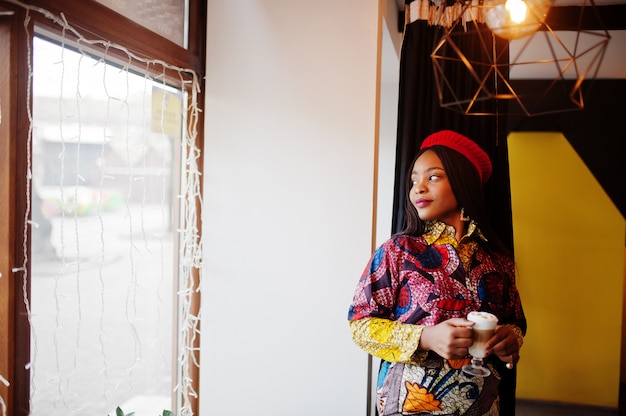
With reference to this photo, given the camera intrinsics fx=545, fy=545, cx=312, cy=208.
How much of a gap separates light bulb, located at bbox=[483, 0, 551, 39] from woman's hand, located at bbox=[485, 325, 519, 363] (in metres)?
0.77

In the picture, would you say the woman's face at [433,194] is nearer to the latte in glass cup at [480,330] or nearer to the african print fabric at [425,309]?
the african print fabric at [425,309]

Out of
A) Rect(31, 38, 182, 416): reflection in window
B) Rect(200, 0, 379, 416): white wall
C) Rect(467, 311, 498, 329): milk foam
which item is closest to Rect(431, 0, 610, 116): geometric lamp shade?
Rect(200, 0, 379, 416): white wall

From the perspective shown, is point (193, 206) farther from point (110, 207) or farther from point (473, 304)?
point (473, 304)

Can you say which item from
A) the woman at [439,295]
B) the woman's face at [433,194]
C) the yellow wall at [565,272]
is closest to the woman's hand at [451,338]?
the woman at [439,295]

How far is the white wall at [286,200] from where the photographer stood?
195 centimetres

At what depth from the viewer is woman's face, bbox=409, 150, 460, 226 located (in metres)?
1.61

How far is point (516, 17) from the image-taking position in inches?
40.1

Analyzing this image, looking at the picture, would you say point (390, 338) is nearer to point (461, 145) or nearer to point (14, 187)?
point (461, 145)

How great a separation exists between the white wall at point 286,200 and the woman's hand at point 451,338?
0.57 metres

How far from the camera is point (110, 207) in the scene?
1.67 meters

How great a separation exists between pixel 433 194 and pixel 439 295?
30 cm

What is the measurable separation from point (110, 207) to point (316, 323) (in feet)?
2.72

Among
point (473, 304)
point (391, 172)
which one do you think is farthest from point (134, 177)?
point (391, 172)

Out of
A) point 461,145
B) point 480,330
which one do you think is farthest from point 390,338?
point 461,145
